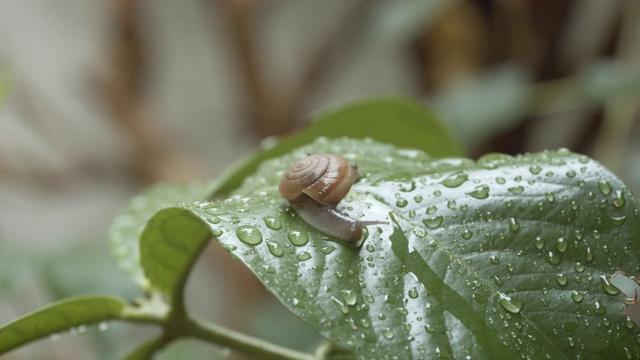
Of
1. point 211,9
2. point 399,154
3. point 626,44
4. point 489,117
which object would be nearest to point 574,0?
point 626,44

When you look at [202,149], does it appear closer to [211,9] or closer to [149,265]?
[211,9]

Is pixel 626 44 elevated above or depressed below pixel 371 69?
above

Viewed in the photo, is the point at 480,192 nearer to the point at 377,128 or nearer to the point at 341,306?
the point at 341,306

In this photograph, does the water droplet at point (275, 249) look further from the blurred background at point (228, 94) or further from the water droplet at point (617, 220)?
the blurred background at point (228, 94)

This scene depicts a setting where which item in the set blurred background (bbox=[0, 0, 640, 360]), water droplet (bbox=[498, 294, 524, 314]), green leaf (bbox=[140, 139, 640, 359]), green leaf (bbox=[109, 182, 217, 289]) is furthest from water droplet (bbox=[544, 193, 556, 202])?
blurred background (bbox=[0, 0, 640, 360])

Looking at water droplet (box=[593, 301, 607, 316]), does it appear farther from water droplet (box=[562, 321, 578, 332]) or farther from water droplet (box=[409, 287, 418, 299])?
water droplet (box=[409, 287, 418, 299])

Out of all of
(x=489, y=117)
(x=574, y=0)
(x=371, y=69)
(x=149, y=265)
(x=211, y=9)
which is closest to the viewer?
(x=149, y=265)

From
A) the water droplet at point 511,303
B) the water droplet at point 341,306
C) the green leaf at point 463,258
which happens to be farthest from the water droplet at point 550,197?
the water droplet at point 341,306
